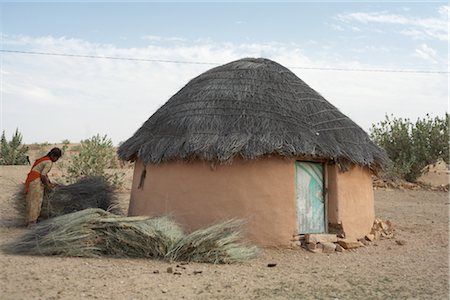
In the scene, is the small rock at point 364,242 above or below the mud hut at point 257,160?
below

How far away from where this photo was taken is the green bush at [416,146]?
20.8 meters

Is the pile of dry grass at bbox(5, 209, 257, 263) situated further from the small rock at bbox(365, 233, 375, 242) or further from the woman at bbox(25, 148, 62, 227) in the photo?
the small rock at bbox(365, 233, 375, 242)

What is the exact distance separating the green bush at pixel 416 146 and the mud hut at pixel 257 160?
39.1 feet

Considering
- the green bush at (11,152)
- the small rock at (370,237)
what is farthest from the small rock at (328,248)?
the green bush at (11,152)

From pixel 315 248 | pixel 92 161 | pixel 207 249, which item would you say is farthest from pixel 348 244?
pixel 92 161

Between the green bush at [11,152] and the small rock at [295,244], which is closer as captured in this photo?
the small rock at [295,244]

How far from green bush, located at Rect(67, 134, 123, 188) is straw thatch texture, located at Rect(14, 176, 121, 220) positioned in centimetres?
568

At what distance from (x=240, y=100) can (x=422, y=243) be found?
4.52 m

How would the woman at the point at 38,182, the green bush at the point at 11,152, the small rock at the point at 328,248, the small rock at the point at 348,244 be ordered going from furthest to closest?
1. the green bush at the point at 11,152
2. the woman at the point at 38,182
3. the small rock at the point at 348,244
4. the small rock at the point at 328,248

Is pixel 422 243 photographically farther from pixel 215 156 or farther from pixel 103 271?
pixel 103 271

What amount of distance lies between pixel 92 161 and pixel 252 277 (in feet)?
41.6

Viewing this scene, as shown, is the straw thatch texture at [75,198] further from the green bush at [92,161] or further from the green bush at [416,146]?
the green bush at [416,146]

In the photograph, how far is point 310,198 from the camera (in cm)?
894

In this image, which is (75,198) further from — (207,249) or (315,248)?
(315,248)
